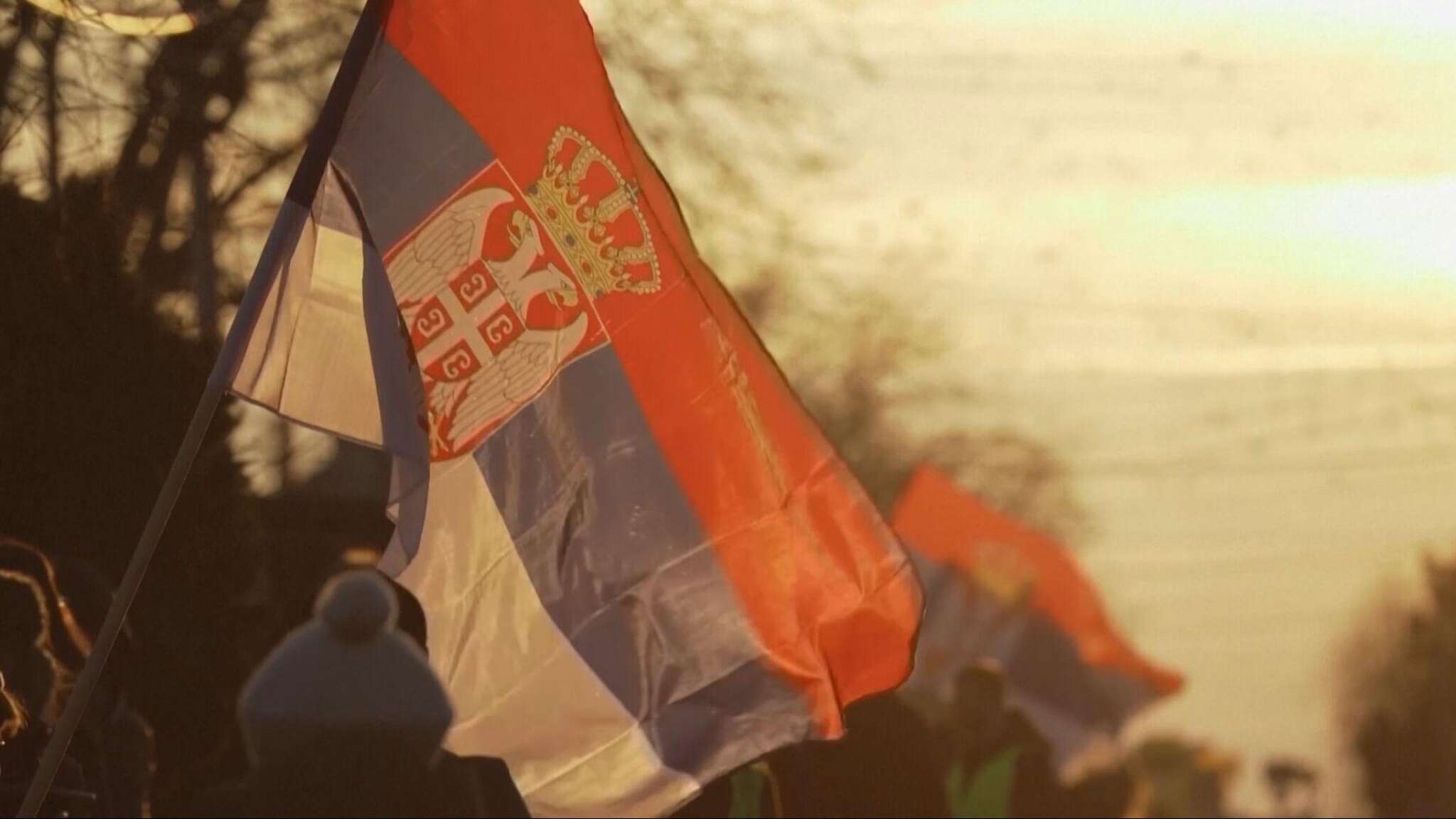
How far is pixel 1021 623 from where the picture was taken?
1933 cm

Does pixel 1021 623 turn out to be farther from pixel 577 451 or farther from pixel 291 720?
pixel 291 720

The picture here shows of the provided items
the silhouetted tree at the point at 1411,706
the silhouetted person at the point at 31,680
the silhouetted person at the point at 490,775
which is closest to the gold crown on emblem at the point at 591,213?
the silhouetted person at the point at 31,680

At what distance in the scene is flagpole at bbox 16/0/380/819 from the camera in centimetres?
577

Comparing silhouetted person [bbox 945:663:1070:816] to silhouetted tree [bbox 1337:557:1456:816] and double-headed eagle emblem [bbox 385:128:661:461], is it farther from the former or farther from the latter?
silhouetted tree [bbox 1337:557:1456:816]

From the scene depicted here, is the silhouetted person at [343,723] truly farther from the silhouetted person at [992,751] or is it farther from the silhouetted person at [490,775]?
the silhouetted person at [992,751]

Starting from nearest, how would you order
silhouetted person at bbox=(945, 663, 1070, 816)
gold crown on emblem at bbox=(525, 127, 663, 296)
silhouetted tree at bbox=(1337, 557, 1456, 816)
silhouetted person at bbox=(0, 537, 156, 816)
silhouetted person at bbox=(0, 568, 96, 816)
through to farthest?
gold crown on emblem at bbox=(525, 127, 663, 296) → silhouetted person at bbox=(0, 568, 96, 816) → silhouetted person at bbox=(0, 537, 156, 816) → silhouetted person at bbox=(945, 663, 1070, 816) → silhouetted tree at bbox=(1337, 557, 1456, 816)

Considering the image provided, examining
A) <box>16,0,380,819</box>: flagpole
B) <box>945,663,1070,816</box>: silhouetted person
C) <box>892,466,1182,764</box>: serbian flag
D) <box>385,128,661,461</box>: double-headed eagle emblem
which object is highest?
<box>16,0,380,819</box>: flagpole

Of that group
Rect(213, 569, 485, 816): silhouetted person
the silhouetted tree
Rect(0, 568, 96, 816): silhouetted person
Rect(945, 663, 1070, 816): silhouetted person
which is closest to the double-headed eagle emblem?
Rect(213, 569, 485, 816): silhouetted person

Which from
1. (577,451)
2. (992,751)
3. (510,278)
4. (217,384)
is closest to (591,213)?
(510,278)

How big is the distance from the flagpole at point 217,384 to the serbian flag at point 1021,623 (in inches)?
463

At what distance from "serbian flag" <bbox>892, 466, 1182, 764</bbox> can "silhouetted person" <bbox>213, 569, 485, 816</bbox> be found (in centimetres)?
1127

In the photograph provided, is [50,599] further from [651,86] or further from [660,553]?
[651,86]

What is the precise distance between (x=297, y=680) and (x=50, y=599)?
98 cm

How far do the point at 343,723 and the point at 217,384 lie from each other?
0.94 metres
